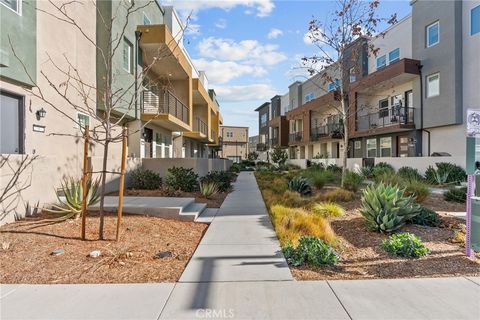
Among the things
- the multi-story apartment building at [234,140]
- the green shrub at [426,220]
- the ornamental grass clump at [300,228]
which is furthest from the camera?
the multi-story apartment building at [234,140]

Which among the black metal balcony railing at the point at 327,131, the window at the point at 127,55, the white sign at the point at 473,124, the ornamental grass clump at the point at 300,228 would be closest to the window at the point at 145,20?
the window at the point at 127,55

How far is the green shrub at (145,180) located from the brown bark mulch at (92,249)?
216 inches

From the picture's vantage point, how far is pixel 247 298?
3959 millimetres

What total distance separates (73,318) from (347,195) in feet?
30.4

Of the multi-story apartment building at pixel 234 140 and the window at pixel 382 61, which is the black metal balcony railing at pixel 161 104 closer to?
the window at pixel 382 61

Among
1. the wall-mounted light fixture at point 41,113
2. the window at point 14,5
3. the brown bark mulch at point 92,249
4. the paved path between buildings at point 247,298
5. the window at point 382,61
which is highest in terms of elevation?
the window at point 382,61

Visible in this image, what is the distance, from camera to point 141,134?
16219 mm

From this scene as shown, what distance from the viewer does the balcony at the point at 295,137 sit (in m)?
41.5

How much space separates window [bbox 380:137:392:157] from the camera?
24837mm

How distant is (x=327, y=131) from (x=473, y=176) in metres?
28.7

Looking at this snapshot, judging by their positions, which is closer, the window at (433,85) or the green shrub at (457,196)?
the green shrub at (457,196)

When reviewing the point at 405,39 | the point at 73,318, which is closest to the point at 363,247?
the point at 73,318

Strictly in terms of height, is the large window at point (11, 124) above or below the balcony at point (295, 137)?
below

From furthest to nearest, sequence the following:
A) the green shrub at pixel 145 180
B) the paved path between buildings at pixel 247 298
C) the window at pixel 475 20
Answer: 1. the window at pixel 475 20
2. the green shrub at pixel 145 180
3. the paved path between buildings at pixel 247 298
